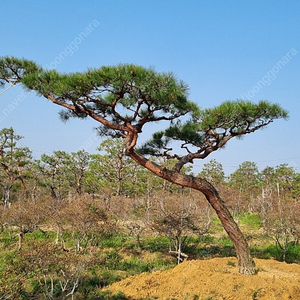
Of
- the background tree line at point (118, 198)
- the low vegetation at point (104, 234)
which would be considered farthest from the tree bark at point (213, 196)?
the background tree line at point (118, 198)

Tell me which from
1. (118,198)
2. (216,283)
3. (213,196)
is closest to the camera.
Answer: (216,283)

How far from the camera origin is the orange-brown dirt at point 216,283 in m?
3.87

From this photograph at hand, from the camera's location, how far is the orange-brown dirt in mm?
3866

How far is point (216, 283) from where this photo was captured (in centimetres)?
419

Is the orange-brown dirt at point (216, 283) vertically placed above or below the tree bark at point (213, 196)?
below

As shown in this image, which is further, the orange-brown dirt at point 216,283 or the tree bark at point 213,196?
the tree bark at point 213,196

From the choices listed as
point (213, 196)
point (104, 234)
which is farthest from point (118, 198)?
point (213, 196)

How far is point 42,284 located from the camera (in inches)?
216

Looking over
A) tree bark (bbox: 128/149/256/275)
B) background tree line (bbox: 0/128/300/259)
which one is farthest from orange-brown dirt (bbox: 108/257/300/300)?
background tree line (bbox: 0/128/300/259)

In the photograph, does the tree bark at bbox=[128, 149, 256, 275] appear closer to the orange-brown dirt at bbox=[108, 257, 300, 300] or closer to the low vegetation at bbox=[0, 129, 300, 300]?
the orange-brown dirt at bbox=[108, 257, 300, 300]

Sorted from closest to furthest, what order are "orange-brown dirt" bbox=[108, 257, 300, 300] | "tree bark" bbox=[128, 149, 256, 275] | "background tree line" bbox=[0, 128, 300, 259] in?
"orange-brown dirt" bbox=[108, 257, 300, 300], "tree bark" bbox=[128, 149, 256, 275], "background tree line" bbox=[0, 128, 300, 259]

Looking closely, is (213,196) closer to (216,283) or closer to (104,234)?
(216,283)

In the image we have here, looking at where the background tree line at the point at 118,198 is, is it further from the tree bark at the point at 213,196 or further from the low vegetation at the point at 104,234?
the tree bark at the point at 213,196

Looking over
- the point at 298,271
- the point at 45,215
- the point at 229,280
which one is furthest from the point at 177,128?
the point at 45,215
